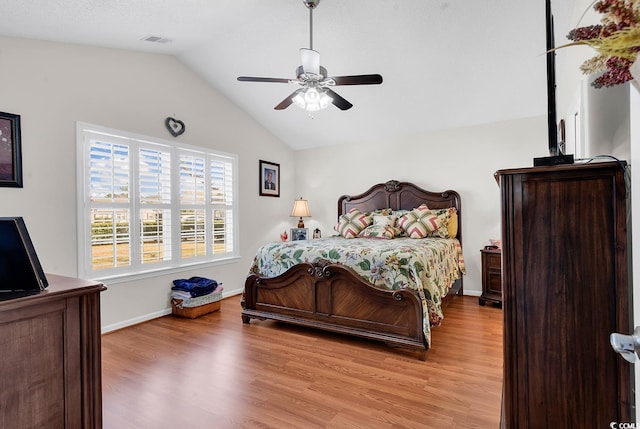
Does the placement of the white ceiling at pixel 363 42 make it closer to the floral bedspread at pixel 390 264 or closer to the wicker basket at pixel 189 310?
the floral bedspread at pixel 390 264

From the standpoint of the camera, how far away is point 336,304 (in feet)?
9.97

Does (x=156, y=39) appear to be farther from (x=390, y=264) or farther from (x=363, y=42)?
(x=390, y=264)

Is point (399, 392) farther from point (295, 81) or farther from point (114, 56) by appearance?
point (114, 56)

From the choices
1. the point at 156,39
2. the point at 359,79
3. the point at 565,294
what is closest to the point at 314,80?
the point at 359,79

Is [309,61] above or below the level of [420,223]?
above

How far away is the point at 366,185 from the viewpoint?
5355 mm

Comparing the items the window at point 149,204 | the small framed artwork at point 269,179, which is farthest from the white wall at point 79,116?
the small framed artwork at point 269,179

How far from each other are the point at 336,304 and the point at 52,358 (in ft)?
7.13

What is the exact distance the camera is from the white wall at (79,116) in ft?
9.12

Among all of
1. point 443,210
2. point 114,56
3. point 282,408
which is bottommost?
point 282,408

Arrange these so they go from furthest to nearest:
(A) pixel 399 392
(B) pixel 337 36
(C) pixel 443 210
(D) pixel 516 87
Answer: (C) pixel 443 210, (D) pixel 516 87, (B) pixel 337 36, (A) pixel 399 392

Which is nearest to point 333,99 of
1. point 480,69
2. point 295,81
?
point 295,81

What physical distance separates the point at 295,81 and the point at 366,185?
290cm

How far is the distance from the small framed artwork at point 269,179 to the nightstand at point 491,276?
3.22m
